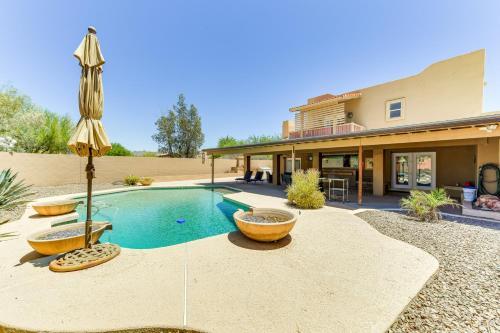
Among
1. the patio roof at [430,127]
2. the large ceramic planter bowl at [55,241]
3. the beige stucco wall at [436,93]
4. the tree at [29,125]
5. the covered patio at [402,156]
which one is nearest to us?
the large ceramic planter bowl at [55,241]

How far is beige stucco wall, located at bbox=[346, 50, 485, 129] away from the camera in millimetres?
10047

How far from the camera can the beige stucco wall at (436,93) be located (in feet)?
33.0

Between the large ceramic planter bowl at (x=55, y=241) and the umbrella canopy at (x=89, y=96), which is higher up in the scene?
the umbrella canopy at (x=89, y=96)

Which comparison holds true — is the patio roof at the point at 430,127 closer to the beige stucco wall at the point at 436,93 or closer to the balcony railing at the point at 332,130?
the balcony railing at the point at 332,130

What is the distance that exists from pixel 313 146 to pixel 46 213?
1090cm

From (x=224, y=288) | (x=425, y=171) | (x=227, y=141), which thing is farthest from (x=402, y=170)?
(x=227, y=141)

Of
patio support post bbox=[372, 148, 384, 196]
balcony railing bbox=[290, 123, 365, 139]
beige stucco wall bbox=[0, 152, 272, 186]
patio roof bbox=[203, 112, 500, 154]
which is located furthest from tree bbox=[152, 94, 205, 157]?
patio support post bbox=[372, 148, 384, 196]

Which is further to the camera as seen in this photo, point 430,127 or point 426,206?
point 426,206

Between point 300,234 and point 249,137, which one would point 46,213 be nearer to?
point 300,234

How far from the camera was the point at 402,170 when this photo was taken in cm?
1159

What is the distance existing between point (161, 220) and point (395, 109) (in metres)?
14.8

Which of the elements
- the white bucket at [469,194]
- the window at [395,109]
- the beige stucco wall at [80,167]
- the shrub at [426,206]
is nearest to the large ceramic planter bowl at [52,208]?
the beige stucco wall at [80,167]

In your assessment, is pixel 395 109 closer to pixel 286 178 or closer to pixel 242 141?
pixel 286 178

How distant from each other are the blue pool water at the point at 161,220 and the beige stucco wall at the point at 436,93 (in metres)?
11.5
